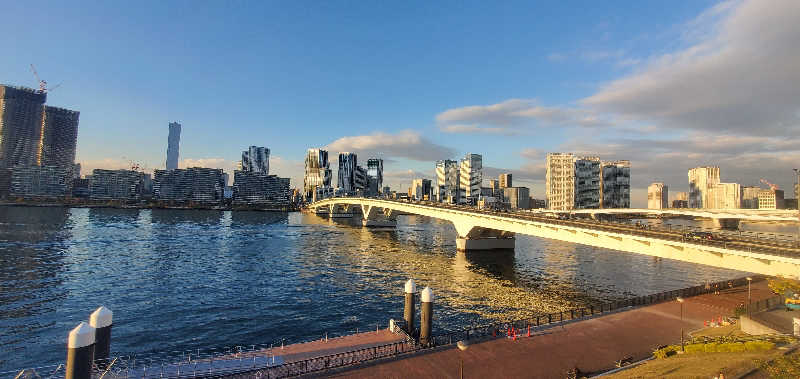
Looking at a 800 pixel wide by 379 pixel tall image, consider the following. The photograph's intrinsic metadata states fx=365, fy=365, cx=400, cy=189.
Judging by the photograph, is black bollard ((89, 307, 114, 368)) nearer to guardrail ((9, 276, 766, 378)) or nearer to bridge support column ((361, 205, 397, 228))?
guardrail ((9, 276, 766, 378))

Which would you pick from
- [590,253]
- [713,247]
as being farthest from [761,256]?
[590,253]

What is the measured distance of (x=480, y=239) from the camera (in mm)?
83062

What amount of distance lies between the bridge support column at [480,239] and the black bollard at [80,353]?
6909 cm

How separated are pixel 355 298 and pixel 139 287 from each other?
29161 mm

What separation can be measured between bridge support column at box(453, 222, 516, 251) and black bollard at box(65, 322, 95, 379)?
69.1 m

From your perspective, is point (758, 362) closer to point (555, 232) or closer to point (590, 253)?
point (555, 232)

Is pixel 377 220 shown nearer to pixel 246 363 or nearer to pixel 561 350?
pixel 561 350

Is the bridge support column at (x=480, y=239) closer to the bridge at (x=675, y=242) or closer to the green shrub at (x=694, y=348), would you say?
the bridge at (x=675, y=242)

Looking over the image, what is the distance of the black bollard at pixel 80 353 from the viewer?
15750mm

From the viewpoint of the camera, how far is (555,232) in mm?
54906

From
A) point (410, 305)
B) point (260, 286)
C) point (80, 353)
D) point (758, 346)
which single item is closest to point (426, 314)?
point (410, 305)

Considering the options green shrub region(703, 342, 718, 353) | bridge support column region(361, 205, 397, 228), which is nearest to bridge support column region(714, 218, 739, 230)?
bridge support column region(361, 205, 397, 228)

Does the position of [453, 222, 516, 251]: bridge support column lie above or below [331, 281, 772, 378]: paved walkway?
above

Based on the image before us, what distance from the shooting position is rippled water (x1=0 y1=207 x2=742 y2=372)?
33312 millimetres
